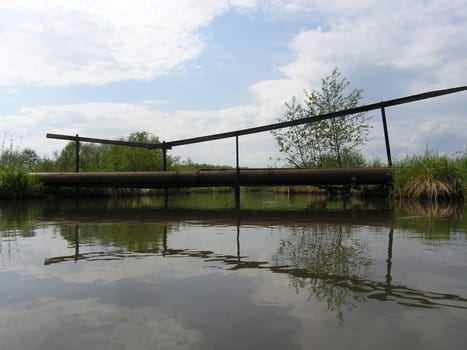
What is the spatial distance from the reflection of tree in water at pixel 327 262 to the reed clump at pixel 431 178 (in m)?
6.50

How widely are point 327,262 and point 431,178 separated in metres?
8.40

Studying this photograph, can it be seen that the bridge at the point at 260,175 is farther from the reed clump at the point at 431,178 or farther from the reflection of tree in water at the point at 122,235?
the reflection of tree in water at the point at 122,235

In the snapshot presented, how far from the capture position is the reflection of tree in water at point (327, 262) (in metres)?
2.17

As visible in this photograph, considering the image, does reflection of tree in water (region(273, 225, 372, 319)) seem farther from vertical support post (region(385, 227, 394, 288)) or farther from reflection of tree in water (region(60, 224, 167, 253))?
reflection of tree in water (region(60, 224, 167, 253))

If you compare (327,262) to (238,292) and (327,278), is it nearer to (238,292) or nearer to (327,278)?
(327,278)

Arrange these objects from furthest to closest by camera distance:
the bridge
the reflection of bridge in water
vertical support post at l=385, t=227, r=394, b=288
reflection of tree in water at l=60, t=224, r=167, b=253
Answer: the bridge, reflection of tree in water at l=60, t=224, r=167, b=253, vertical support post at l=385, t=227, r=394, b=288, the reflection of bridge in water

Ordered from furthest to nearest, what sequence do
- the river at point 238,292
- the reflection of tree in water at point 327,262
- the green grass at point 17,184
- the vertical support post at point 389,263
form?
the green grass at point 17,184 < the vertical support post at point 389,263 < the reflection of tree in water at point 327,262 < the river at point 238,292

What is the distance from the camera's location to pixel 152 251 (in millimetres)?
3557

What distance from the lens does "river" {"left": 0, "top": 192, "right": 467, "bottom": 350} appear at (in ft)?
5.50

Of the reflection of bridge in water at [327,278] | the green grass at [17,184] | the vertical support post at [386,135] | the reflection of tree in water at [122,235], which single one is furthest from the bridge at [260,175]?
the reflection of bridge in water at [327,278]

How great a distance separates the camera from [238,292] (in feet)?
7.42

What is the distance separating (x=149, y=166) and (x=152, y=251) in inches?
943

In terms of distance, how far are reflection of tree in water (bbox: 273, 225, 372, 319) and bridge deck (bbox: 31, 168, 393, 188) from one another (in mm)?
6404

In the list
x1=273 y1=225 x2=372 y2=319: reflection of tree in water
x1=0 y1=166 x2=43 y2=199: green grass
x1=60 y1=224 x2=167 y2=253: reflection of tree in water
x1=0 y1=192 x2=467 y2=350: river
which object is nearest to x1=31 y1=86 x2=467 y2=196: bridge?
x1=0 y1=166 x2=43 y2=199: green grass
